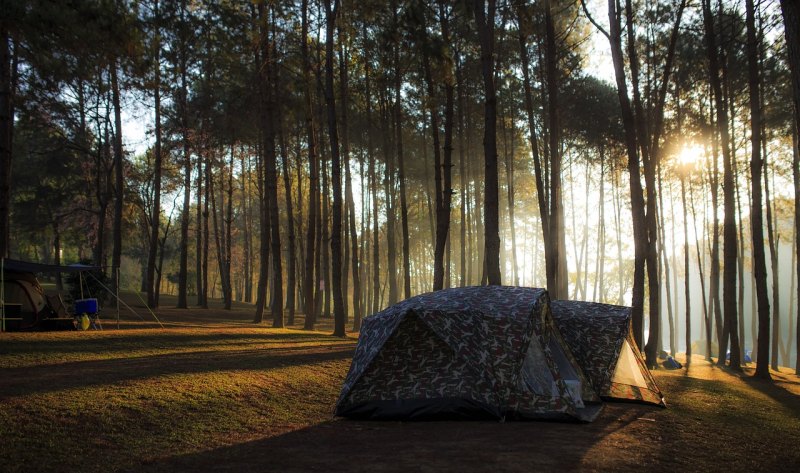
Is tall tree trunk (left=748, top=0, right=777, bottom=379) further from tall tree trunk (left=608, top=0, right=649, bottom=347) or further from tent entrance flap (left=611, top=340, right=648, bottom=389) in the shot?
tent entrance flap (left=611, top=340, right=648, bottom=389)

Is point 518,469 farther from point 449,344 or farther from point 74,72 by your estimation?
point 74,72

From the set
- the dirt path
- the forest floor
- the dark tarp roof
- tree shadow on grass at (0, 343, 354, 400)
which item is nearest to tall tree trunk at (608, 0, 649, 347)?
the forest floor

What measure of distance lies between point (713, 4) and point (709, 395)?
12.4 metres

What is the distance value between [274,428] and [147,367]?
13.2ft

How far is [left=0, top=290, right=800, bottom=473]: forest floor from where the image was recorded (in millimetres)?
6250

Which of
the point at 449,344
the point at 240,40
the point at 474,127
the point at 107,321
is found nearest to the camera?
the point at 449,344

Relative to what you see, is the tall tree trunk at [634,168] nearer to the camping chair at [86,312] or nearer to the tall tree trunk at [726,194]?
the tall tree trunk at [726,194]

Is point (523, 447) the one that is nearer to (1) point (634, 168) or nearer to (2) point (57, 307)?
(1) point (634, 168)

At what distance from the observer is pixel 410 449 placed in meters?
6.86

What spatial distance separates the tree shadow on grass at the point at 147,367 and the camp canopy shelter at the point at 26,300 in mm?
4373

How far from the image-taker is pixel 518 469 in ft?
19.6

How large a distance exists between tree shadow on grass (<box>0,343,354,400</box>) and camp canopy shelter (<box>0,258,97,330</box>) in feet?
14.3

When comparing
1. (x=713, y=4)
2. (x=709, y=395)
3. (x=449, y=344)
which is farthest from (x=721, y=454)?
(x=713, y=4)

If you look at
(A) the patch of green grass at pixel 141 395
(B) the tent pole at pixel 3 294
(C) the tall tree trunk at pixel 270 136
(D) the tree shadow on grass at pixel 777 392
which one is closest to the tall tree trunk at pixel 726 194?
(D) the tree shadow on grass at pixel 777 392
